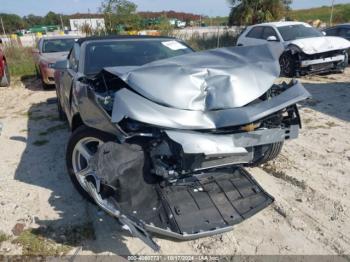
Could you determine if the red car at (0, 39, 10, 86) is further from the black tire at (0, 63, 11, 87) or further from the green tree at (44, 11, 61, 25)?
the green tree at (44, 11, 61, 25)

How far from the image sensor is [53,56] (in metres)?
9.83

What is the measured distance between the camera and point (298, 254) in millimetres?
2707

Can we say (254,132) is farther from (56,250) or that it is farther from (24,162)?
(24,162)

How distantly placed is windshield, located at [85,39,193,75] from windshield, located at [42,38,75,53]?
22.2 feet

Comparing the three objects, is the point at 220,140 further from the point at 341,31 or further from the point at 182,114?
the point at 341,31

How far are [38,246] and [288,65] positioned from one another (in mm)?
8699

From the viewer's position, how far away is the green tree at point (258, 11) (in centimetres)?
2009

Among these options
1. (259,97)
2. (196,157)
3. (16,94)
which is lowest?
(16,94)

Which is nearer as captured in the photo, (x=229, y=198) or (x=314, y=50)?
(x=229, y=198)

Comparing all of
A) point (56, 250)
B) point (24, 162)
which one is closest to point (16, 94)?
point (24, 162)

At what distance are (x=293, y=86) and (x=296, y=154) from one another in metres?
1.64

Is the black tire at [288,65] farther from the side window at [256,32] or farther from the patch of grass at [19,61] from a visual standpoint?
the patch of grass at [19,61]

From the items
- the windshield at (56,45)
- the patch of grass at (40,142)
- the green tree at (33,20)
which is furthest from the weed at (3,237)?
the green tree at (33,20)

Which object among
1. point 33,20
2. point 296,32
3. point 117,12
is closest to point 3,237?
point 296,32
